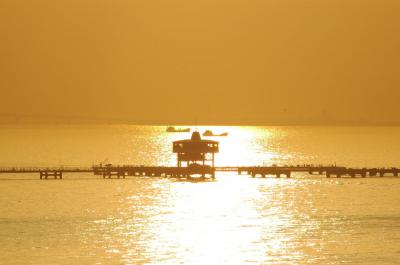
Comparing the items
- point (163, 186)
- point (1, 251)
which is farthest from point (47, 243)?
point (163, 186)

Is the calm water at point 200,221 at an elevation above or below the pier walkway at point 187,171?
below

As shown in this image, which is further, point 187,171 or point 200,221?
point 187,171

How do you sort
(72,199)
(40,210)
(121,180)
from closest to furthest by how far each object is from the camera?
(40,210)
(72,199)
(121,180)

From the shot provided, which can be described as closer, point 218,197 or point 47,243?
point 47,243

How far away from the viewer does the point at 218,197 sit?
12188 cm

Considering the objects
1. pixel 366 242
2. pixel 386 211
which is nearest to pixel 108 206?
pixel 386 211

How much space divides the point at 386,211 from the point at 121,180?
168 feet

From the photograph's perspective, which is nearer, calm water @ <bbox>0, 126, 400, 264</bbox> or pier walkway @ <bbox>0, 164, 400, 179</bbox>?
calm water @ <bbox>0, 126, 400, 264</bbox>

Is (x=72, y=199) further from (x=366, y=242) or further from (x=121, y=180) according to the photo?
(x=366, y=242)

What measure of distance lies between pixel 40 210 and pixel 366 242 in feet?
133

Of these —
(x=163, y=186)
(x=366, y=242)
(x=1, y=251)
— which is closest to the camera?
(x=1, y=251)

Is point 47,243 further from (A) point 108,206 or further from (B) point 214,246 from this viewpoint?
(A) point 108,206

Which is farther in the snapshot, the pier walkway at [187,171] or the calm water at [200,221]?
the pier walkway at [187,171]

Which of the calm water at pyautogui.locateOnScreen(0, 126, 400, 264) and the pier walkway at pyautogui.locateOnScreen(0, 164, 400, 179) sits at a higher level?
the pier walkway at pyautogui.locateOnScreen(0, 164, 400, 179)
